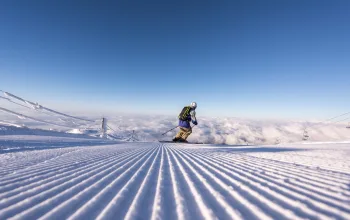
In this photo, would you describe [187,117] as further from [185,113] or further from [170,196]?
[170,196]

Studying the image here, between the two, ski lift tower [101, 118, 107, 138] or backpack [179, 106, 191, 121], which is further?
A: ski lift tower [101, 118, 107, 138]

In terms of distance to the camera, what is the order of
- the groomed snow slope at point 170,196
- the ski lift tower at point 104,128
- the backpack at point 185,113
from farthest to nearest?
the ski lift tower at point 104,128, the backpack at point 185,113, the groomed snow slope at point 170,196

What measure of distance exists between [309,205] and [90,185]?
2076 millimetres

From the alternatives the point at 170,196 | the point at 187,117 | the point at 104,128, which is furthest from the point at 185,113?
the point at 170,196

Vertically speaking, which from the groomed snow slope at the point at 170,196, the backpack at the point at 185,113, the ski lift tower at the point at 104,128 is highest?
the backpack at the point at 185,113

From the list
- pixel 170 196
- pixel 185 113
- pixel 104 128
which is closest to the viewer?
pixel 170 196

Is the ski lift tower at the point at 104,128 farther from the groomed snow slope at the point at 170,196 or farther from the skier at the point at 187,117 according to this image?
the groomed snow slope at the point at 170,196

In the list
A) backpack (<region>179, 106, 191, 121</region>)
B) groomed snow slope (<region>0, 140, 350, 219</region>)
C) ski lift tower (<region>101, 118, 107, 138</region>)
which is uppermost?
backpack (<region>179, 106, 191, 121</region>)

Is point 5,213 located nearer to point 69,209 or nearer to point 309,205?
point 69,209

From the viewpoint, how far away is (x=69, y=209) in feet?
4.47

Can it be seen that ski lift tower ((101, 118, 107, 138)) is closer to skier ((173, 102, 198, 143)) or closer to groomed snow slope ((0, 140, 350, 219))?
skier ((173, 102, 198, 143))

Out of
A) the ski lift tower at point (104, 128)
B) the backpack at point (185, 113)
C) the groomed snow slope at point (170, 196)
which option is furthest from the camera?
the ski lift tower at point (104, 128)

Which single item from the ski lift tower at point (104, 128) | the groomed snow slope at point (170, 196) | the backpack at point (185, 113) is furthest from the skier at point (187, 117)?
the groomed snow slope at point (170, 196)

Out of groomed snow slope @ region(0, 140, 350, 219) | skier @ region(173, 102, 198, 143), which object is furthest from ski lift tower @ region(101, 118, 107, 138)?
groomed snow slope @ region(0, 140, 350, 219)
